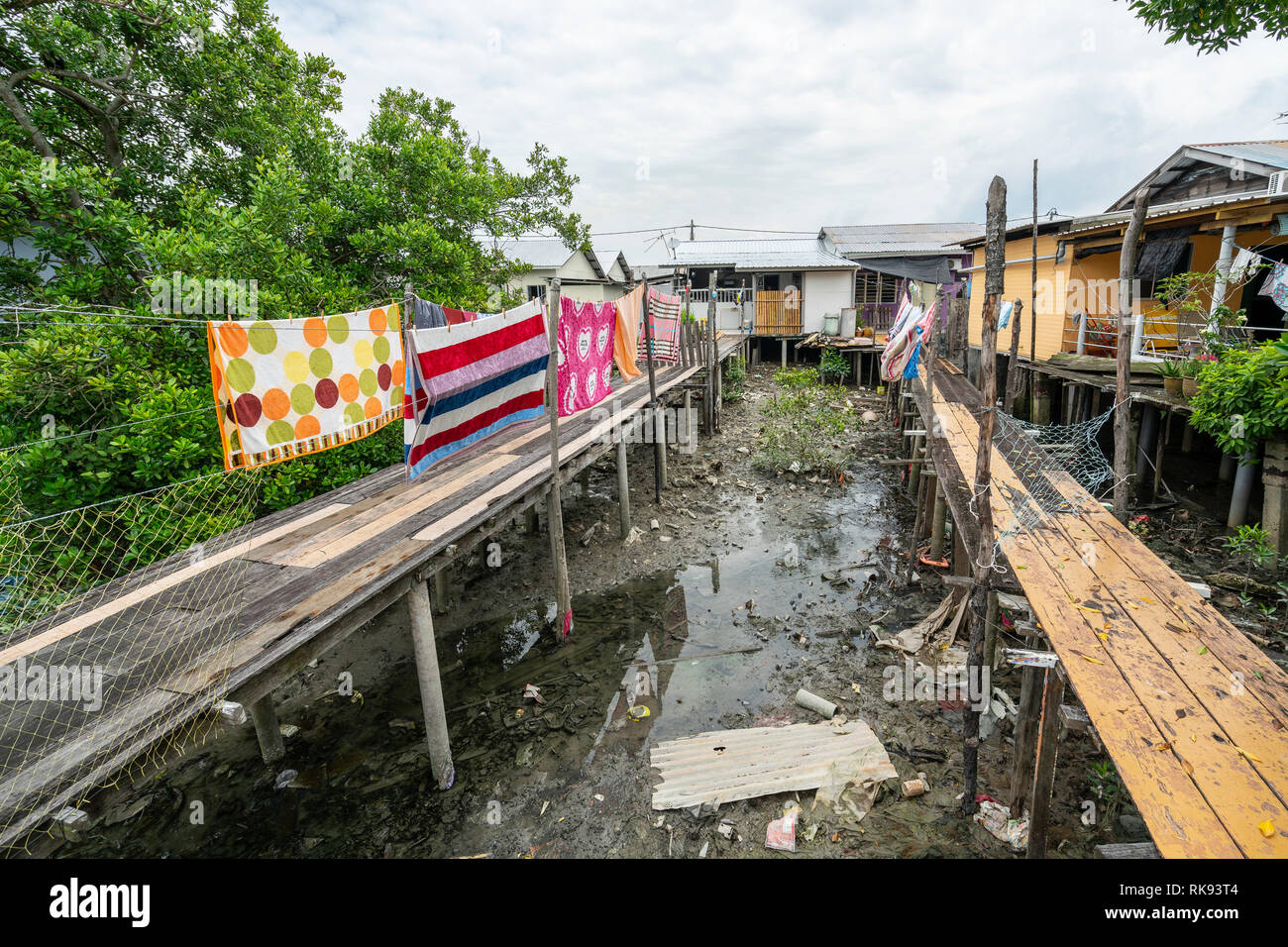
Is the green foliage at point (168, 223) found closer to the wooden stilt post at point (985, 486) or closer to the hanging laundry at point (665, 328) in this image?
the hanging laundry at point (665, 328)

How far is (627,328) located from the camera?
11086mm

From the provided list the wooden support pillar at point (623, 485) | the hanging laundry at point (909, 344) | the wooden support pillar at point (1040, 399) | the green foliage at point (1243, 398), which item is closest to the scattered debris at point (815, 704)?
the wooden support pillar at point (623, 485)

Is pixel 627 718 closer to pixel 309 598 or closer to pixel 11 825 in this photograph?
pixel 309 598

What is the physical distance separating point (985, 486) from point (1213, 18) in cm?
674

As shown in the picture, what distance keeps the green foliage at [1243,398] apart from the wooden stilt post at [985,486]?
451 centimetres

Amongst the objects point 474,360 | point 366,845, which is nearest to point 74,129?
point 474,360

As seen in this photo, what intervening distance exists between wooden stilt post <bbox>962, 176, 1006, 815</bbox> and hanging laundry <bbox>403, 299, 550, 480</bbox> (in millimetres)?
4786

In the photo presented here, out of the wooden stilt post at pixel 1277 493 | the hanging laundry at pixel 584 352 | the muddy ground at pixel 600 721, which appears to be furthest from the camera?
the hanging laundry at pixel 584 352

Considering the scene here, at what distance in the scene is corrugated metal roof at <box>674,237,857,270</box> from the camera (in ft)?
77.1

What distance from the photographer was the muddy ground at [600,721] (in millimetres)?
4391

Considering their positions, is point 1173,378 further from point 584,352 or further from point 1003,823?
point 584,352

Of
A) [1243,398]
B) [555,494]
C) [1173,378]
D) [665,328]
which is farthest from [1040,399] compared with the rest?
[555,494]

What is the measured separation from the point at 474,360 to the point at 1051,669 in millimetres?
5746

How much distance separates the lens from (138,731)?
293 cm
